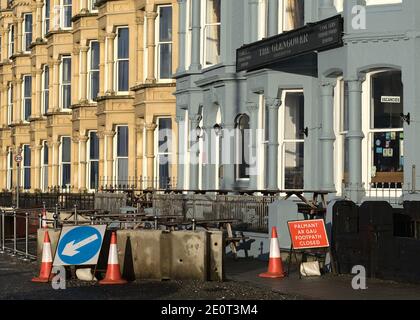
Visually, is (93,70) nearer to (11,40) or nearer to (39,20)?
(39,20)

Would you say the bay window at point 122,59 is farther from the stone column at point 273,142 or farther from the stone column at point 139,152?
the stone column at point 273,142

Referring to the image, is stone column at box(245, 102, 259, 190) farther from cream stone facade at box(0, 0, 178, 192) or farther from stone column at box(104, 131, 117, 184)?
stone column at box(104, 131, 117, 184)

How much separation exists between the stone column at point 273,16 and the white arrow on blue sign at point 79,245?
8503mm

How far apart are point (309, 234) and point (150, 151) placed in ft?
53.6

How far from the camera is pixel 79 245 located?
16625 millimetres

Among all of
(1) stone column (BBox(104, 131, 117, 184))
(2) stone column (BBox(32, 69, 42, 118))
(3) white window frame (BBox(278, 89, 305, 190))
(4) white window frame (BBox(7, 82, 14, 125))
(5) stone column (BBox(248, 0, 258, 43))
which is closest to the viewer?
(3) white window frame (BBox(278, 89, 305, 190))

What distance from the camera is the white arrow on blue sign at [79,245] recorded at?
1652cm

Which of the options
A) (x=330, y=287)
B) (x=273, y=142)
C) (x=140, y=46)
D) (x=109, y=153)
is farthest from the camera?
(x=109, y=153)

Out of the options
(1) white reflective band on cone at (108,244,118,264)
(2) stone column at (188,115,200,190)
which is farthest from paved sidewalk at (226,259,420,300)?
(2) stone column at (188,115,200,190)

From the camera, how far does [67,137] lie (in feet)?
142

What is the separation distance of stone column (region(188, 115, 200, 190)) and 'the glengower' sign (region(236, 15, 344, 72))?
4.32 meters

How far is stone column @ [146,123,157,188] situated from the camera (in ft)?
107

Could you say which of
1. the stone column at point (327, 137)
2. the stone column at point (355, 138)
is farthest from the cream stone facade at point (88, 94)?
the stone column at point (355, 138)

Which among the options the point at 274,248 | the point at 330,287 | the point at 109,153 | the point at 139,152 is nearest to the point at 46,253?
the point at 274,248
